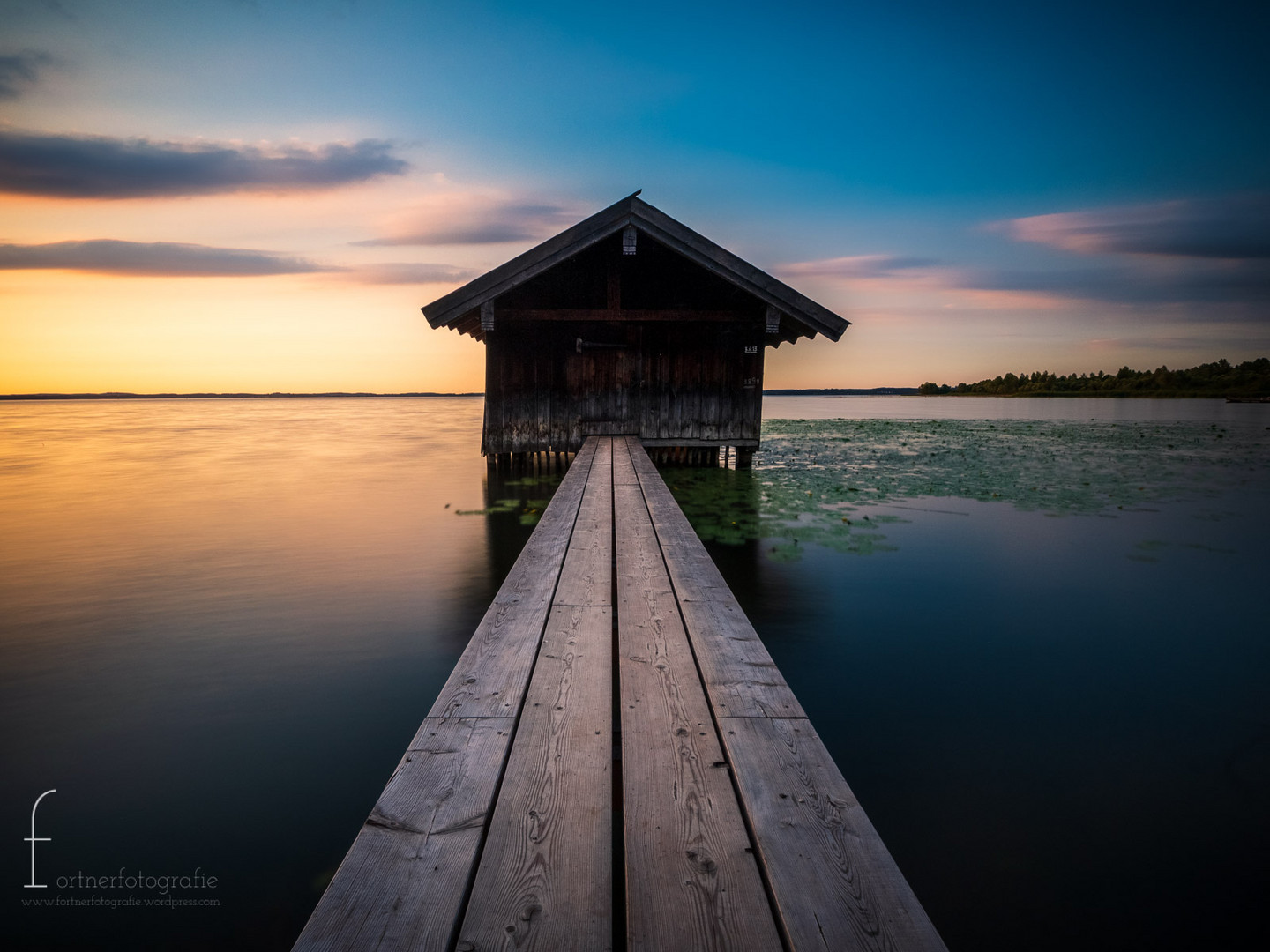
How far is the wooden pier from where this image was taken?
145 centimetres

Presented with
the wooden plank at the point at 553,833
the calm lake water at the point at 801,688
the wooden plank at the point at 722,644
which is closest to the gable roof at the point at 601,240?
the calm lake water at the point at 801,688

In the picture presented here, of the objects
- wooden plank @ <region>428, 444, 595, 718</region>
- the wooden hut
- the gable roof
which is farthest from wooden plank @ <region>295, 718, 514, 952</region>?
the wooden hut

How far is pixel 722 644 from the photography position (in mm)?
3023

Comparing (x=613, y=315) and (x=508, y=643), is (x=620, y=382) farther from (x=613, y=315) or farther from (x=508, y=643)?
(x=508, y=643)

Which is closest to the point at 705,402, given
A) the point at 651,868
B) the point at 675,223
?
the point at 675,223

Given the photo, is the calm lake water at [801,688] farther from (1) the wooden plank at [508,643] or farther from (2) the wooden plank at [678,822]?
(2) the wooden plank at [678,822]

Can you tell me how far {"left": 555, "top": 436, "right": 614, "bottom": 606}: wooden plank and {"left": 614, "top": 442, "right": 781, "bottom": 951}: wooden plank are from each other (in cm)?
65

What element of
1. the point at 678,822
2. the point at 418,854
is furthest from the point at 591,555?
the point at 418,854

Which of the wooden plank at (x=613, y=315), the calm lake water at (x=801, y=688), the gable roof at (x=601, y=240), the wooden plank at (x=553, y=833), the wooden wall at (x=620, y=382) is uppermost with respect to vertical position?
the gable roof at (x=601, y=240)

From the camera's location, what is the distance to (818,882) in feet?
5.17

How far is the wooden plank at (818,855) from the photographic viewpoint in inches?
57.0

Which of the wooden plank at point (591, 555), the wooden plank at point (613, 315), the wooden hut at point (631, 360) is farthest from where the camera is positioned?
the wooden hut at point (631, 360)

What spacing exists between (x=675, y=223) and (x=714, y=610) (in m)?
9.42

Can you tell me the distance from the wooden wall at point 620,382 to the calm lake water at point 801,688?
2.52 meters
